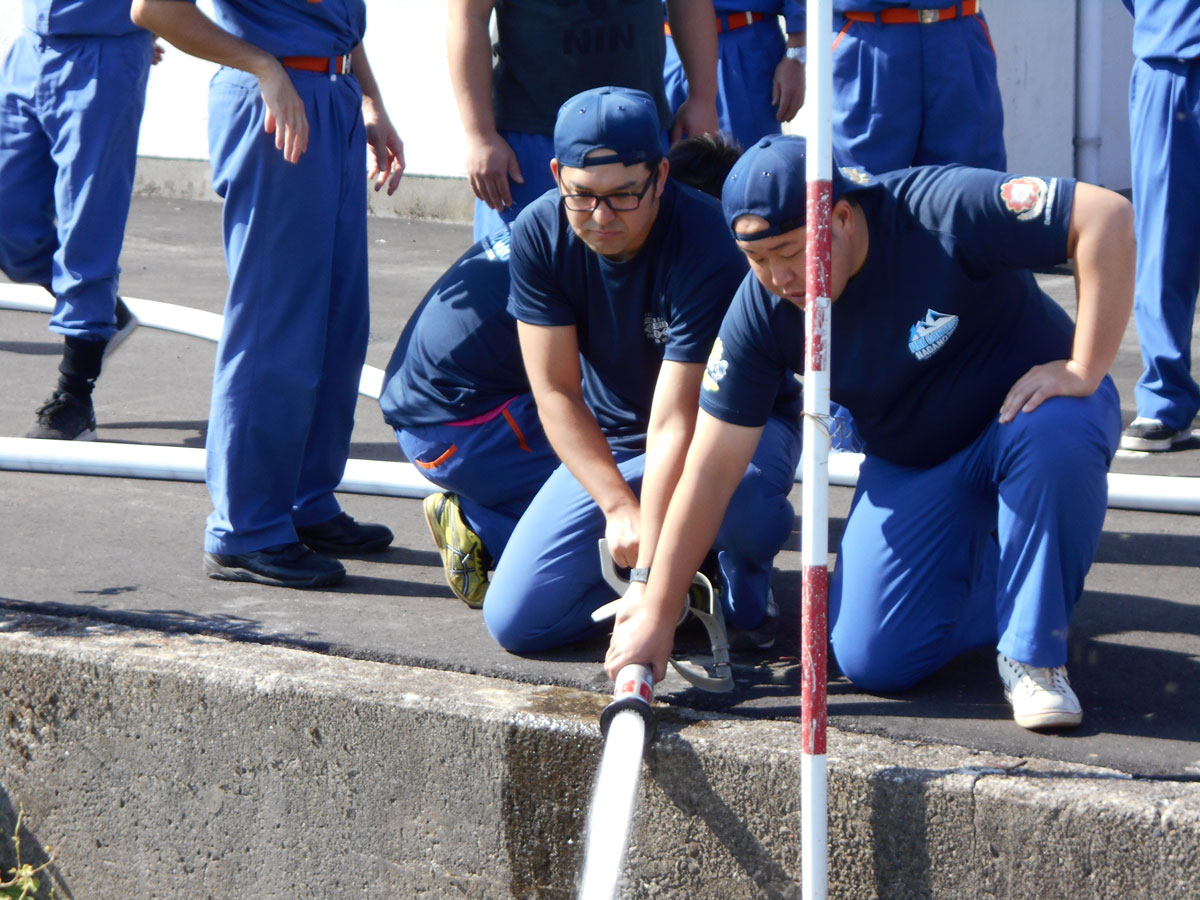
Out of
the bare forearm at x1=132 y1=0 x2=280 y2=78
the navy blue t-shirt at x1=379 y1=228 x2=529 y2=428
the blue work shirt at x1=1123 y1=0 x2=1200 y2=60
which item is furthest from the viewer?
the blue work shirt at x1=1123 y1=0 x2=1200 y2=60

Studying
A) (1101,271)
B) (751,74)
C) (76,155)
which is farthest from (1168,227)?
(76,155)

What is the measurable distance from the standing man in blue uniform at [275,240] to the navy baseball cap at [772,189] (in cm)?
116

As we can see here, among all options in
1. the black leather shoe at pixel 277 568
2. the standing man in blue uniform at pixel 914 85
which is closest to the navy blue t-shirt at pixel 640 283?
the black leather shoe at pixel 277 568

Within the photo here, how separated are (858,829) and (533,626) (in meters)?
0.80

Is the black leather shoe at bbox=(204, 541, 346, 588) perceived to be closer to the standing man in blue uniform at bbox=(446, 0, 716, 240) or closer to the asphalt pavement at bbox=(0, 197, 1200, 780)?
the asphalt pavement at bbox=(0, 197, 1200, 780)

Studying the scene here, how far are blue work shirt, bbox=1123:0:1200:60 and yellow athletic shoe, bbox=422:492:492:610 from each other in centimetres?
230

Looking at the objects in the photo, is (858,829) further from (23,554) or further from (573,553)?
(23,554)

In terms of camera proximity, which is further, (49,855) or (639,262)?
(49,855)

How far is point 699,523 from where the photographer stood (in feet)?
8.59

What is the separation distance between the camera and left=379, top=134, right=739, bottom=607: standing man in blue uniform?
3398mm

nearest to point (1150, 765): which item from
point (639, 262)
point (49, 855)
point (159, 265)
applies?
point (639, 262)

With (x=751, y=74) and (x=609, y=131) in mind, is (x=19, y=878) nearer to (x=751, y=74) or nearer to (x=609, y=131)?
(x=609, y=131)

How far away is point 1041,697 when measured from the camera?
8.31 ft

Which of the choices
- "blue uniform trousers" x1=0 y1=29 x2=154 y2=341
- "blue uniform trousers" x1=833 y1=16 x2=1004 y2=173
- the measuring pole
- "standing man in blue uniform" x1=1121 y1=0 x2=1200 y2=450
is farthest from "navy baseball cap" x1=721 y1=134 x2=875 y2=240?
"blue uniform trousers" x1=0 y1=29 x2=154 y2=341
